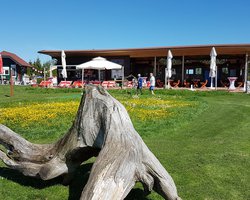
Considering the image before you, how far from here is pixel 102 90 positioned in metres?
4.58

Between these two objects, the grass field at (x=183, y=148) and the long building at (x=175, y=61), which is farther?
the long building at (x=175, y=61)

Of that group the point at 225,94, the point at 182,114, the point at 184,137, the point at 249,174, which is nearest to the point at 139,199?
the point at 249,174

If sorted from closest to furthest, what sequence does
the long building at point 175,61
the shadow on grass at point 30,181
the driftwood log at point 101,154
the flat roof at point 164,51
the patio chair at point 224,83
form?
the driftwood log at point 101,154 < the shadow on grass at point 30,181 < the flat roof at point 164,51 < the long building at point 175,61 < the patio chair at point 224,83

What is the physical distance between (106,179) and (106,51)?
29.5 metres

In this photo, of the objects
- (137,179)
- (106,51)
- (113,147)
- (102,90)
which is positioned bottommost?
(137,179)

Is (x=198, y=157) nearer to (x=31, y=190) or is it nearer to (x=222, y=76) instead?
(x=31, y=190)

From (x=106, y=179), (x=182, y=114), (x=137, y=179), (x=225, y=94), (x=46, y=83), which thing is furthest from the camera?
(x=46, y=83)

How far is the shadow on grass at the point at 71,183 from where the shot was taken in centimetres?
489

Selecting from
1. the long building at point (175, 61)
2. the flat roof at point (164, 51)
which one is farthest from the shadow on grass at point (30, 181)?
the long building at point (175, 61)

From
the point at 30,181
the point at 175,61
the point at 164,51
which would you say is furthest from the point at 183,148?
the point at 175,61

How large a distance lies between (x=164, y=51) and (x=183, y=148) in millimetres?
23295

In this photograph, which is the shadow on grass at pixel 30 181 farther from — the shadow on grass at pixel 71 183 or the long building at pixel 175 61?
the long building at pixel 175 61

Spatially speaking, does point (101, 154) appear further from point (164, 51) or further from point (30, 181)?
point (164, 51)

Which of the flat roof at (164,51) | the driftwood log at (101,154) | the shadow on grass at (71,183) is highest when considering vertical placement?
the flat roof at (164,51)
